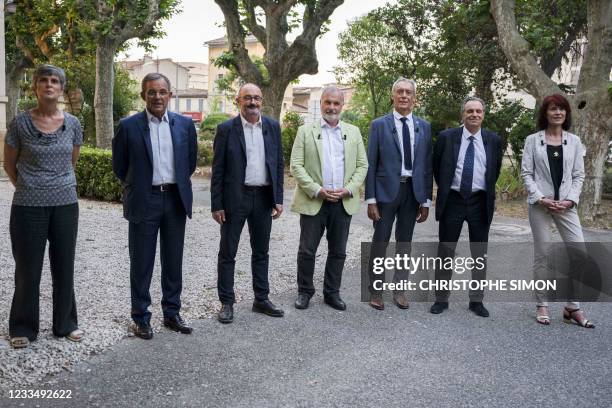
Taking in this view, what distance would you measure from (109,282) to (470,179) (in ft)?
12.5

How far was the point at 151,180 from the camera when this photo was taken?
183 inches

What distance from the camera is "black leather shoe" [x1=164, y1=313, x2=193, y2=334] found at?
4.86 metres

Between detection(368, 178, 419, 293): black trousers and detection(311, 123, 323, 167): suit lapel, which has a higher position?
detection(311, 123, 323, 167): suit lapel

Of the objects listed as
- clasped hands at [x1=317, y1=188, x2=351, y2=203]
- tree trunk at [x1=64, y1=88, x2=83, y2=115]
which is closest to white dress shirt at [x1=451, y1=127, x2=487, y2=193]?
clasped hands at [x1=317, y1=188, x2=351, y2=203]

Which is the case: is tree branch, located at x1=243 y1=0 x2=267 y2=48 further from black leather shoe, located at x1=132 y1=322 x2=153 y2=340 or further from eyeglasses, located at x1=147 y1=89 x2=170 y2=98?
black leather shoe, located at x1=132 y1=322 x2=153 y2=340

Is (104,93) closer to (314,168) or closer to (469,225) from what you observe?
(314,168)

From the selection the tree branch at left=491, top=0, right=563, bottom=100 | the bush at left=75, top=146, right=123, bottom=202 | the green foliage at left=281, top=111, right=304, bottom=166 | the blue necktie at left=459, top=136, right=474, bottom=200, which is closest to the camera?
the blue necktie at left=459, top=136, right=474, bottom=200

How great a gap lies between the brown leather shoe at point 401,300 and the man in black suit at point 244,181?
1195 millimetres

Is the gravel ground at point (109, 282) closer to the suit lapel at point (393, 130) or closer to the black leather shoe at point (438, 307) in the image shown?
the black leather shoe at point (438, 307)

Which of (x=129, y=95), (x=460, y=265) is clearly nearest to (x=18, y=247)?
(x=460, y=265)

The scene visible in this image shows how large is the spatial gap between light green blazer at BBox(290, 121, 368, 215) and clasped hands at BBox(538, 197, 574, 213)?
1625 mm

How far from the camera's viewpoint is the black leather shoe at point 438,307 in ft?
18.6

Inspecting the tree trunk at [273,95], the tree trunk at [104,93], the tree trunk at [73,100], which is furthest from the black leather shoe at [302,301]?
the tree trunk at [73,100]

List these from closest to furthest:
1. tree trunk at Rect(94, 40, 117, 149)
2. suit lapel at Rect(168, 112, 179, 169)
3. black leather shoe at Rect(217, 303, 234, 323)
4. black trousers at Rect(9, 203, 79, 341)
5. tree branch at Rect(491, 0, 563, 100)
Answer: black trousers at Rect(9, 203, 79, 341), suit lapel at Rect(168, 112, 179, 169), black leather shoe at Rect(217, 303, 234, 323), tree branch at Rect(491, 0, 563, 100), tree trunk at Rect(94, 40, 117, 149)
